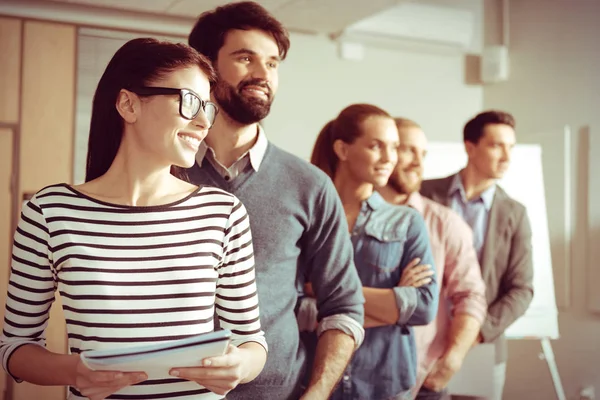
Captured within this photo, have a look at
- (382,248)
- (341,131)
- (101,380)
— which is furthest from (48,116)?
(101,380)

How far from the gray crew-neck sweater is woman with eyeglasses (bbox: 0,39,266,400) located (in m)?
0.34

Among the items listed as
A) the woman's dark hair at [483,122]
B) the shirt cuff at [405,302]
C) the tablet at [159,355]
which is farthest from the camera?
the woman's dark hair at [483,122]

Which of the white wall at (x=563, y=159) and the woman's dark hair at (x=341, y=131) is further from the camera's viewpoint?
the white wall at (x=563, y=159)

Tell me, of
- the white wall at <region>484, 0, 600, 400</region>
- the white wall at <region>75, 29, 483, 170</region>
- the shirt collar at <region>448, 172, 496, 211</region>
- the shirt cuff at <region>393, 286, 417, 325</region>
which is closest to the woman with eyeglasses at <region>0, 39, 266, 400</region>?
the shirt cuff at <region>393, 286, 417, 325</region>

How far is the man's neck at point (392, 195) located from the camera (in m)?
2.77

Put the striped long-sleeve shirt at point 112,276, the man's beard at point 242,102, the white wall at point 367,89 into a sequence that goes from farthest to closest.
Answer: the white wall at point 367,89 → the man's beard at point 242,102 → the striped long-sleeve shirt at point 112,276

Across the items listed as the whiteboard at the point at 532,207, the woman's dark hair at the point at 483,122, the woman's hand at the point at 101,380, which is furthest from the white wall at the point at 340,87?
the woman's hand at the point at 101,380

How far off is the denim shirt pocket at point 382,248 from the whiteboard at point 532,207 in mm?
2075

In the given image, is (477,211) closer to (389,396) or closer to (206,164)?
(389,396)

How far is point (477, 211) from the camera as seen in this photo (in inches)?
129

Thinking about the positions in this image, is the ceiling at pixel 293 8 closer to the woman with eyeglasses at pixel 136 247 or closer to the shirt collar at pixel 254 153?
the shirt collar at pixel 254 153

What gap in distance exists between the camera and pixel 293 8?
14.2 ft

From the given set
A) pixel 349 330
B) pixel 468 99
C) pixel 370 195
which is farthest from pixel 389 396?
pixel 468 99

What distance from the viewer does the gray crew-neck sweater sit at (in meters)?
1.66
